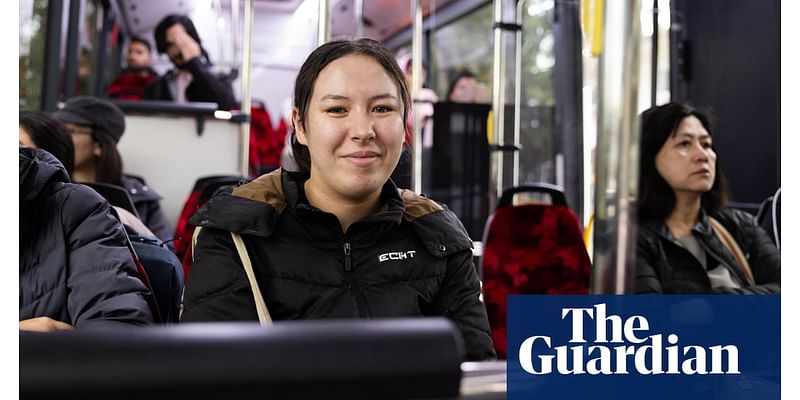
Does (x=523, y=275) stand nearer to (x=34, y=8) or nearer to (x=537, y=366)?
(x=537, y=366)

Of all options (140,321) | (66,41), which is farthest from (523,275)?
(66,41)

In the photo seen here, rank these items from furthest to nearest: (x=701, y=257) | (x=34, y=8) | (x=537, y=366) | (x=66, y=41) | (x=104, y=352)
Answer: (x=66, y=41), (x=34, y=8), (x=701, y=257), (x=537, y=366), (x=104, y=352)

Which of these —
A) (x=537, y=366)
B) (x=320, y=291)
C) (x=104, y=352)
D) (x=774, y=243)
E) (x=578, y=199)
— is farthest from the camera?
(x=578, y=199)

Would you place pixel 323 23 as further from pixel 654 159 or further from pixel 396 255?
pixel 654 159

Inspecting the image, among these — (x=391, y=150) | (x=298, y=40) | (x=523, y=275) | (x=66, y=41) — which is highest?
(x=298, y=40)

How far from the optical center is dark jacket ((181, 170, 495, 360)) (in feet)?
3.84

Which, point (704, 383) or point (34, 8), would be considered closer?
point (704, 383)

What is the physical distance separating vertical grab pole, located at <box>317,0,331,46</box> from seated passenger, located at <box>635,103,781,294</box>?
93 centimetres

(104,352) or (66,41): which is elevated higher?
(66,41)

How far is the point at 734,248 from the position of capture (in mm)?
2033

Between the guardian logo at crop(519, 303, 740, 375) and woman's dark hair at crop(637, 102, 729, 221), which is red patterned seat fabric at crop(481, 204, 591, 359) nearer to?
woman's dark hair at crop(637, 102, 729, 221)

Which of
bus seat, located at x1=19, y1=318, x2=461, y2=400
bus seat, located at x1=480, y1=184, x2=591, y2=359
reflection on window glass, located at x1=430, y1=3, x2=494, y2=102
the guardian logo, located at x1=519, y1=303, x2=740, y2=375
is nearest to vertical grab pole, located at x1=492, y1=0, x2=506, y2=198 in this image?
bus seat, located at x1=480, y1=184, x2=591, y2=359

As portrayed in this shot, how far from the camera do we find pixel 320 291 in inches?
46.9

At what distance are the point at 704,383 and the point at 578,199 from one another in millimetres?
3306
